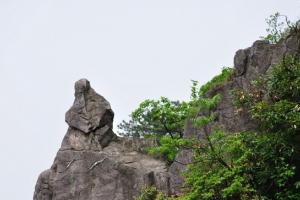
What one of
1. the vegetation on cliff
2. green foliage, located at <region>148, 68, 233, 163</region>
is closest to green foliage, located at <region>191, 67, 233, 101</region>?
green foliage, located at <region>148, 68, 233, 163</region>

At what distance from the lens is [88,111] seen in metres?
30.0

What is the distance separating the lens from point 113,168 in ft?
89.5

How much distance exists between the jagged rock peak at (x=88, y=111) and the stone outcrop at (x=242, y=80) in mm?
6732

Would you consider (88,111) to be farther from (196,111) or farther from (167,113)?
(196,111)

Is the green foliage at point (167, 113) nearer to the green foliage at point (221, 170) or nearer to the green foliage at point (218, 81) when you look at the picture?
the green foliage at point (218, 81)

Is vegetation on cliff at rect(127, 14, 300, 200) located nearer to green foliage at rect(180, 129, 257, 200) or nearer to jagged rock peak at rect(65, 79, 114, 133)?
green foliage at rect(180, 129, 257, 200)

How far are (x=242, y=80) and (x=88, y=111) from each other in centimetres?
1038

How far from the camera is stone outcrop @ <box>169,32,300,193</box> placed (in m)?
21.5

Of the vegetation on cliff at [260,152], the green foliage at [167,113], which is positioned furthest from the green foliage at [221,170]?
the green foliage at [167,113]

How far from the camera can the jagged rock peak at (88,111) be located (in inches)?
1163

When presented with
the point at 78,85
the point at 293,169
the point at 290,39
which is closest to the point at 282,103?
the point at 293,169

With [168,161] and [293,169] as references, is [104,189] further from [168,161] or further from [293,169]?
[293,169]

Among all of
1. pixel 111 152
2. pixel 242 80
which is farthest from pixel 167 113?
pixel 242 80

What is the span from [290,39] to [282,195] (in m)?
7.48
